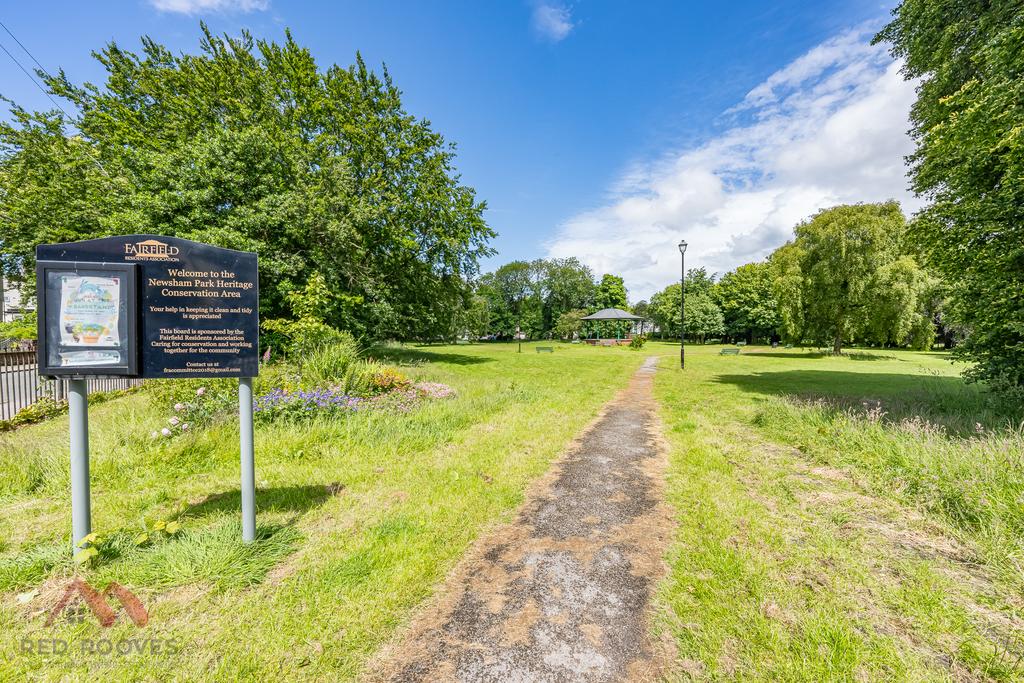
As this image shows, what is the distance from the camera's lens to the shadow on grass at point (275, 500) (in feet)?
13.9

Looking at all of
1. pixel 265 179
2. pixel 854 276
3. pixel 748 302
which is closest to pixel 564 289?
pixel 748 302

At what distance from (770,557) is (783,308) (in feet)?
113

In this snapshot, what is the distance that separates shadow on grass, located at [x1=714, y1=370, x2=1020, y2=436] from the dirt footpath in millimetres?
6514

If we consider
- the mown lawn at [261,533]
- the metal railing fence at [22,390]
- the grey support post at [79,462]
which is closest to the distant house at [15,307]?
the metal railing fence at [22,390]

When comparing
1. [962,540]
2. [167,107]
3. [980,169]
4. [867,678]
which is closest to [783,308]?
[980,169]

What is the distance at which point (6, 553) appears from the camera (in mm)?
3367

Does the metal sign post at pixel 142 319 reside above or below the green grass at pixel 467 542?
above

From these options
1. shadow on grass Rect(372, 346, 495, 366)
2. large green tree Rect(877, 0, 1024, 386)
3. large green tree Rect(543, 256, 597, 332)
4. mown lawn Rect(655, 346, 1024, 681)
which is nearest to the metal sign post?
mown lawn Rect(655, 346, 1024, 681)

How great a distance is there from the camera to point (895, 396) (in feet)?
34.9

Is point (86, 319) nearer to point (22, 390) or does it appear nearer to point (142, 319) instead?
point (142, 319)

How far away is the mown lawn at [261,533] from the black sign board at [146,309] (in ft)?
5.52

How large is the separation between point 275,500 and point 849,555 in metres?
6.05

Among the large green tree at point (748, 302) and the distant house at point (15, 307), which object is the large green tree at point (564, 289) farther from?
the distant house at point (15, 307)

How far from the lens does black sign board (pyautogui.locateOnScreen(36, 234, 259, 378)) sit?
10.2ft
